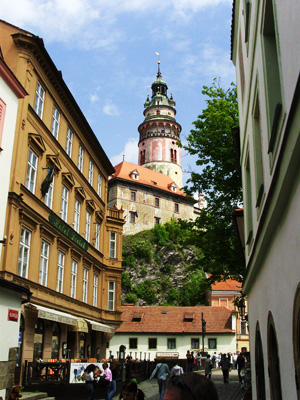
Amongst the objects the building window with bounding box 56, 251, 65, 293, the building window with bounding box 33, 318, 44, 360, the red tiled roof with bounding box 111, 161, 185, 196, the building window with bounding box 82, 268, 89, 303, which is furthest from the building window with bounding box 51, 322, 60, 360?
the red tiled roof with bounding box 111, 161, 185, 196

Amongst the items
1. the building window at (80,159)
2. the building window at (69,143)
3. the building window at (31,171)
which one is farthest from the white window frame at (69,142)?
the building window at (31,171)

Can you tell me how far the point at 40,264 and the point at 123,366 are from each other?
570 cm

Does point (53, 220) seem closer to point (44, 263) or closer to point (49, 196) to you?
point (49, 196)

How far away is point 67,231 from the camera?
74.4 ft

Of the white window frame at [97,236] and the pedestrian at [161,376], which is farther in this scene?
the white window frame at [97,236]

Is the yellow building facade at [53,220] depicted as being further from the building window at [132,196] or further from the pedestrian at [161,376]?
the building window at [132,196]

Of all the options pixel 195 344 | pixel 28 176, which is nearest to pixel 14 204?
pixel 28 176

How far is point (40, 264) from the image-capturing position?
19375 mm

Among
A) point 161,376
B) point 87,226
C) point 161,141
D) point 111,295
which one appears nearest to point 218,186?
point 161,376

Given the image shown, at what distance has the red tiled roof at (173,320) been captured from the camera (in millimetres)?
45250

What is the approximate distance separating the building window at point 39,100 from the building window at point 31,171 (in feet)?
6.96

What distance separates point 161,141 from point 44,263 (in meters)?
74.2

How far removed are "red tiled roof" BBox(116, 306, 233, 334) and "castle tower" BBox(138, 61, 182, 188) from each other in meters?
42.6

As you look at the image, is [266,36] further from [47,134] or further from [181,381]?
[47,134]
